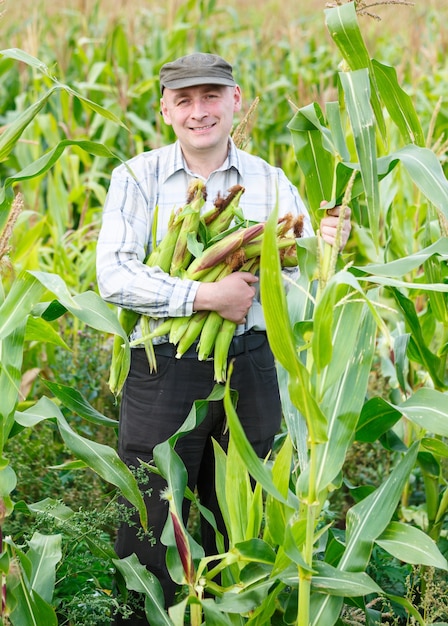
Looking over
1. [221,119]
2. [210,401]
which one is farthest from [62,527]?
[221,119]

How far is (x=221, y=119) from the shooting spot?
8.64 ft

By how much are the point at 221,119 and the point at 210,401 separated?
31.9 inches

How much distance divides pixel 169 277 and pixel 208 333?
19 centimetres

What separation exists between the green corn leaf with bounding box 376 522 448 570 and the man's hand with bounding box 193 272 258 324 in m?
0.69

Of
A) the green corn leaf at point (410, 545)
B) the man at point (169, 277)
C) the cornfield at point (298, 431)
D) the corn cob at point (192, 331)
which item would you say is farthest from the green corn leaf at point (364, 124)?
the green corn leaf at point (410, 545)

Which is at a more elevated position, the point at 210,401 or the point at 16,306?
the point at 16,306

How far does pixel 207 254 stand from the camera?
2.49 m

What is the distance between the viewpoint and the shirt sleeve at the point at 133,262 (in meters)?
2.47

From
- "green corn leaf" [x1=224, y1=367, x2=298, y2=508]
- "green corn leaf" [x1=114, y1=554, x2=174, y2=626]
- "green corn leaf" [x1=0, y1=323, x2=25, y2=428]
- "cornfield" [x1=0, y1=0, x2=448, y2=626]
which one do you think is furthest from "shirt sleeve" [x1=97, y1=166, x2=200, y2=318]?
"green corn leaf" [x1=114, y1=554, x2=174, y2=626]

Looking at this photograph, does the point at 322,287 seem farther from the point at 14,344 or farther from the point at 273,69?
the point at 273,69

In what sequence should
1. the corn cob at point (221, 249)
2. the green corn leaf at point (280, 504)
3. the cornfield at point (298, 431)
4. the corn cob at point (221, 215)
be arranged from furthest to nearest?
the corn cob at point (221, 215)
the corn cob at point (221, 249)
the green corn leaf at point (280, 504)
the cornfield at point (298, 431)

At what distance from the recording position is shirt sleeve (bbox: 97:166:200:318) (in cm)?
247

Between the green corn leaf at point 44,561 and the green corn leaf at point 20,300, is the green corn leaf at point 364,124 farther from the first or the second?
the green corn leaf at point 44,561

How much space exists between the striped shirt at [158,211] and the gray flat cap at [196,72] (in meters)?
0.20
